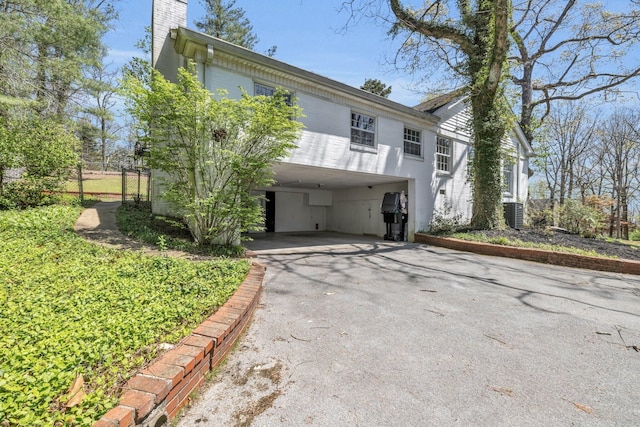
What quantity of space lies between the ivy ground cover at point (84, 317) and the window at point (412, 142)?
812cm

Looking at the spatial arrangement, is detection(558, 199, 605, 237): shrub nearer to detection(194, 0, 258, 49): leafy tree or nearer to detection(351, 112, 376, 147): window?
detection(351, 112, 376, 147): window

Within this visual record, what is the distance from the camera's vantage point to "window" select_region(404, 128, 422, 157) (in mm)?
10461

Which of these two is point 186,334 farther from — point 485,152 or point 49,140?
point 485,152

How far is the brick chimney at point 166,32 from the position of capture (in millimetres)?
7941

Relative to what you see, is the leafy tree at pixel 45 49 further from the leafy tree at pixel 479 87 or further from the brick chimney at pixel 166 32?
the leafy tree at pixel 479 87

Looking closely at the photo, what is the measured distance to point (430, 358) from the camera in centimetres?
252

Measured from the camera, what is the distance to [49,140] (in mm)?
8023

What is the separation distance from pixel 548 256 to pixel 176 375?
8083mm

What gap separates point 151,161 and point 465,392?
6.00m

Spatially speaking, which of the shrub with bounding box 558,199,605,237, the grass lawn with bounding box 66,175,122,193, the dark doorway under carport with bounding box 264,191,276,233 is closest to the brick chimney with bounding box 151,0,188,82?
the dark doorway under carport with bounding box 264,191,276,233

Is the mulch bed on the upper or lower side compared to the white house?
lower

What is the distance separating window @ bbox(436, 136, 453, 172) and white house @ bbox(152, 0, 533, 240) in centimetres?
4

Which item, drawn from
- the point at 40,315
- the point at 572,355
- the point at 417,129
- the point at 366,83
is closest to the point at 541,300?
the point at 572,355

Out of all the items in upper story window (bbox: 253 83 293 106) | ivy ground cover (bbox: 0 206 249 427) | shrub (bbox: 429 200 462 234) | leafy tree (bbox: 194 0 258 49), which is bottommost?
ivy ground cover (bbox: 0 206 249 427)
